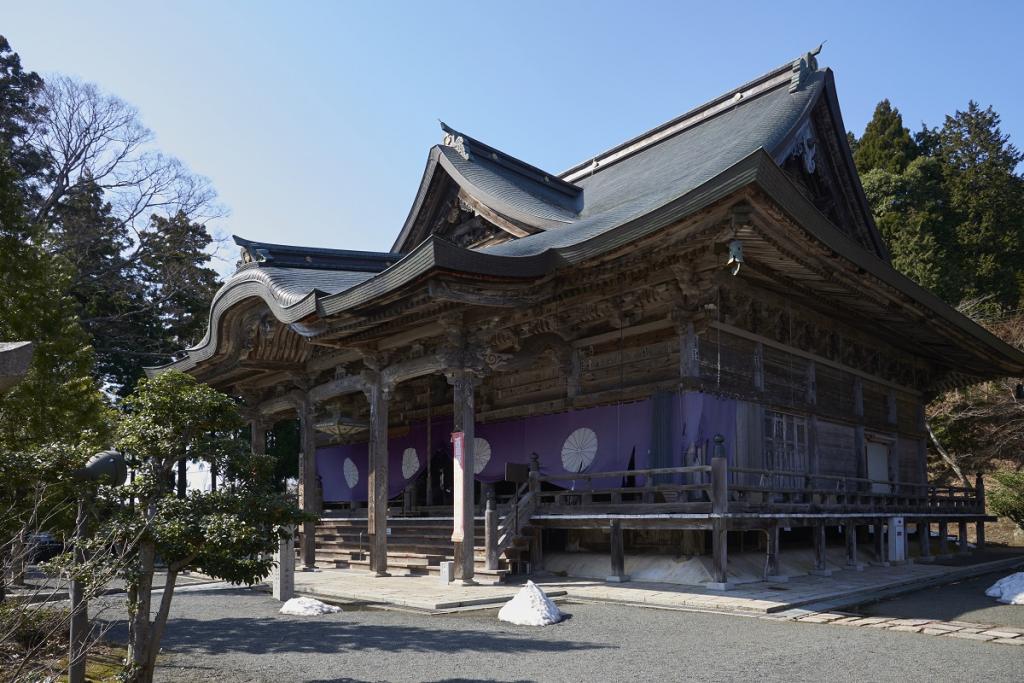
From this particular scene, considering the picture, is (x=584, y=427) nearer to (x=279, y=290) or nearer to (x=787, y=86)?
(x=279, y=290)

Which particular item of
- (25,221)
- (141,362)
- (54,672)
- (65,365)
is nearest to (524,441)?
(65,365)

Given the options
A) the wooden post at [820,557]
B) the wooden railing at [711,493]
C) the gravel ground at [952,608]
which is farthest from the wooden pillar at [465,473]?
the wooden post at [820,557]

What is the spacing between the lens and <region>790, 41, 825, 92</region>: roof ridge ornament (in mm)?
16500

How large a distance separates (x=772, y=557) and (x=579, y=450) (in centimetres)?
350

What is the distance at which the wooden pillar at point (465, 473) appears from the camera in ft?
38.1

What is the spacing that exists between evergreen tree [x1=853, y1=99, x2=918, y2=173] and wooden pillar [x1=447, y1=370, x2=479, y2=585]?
35.5m

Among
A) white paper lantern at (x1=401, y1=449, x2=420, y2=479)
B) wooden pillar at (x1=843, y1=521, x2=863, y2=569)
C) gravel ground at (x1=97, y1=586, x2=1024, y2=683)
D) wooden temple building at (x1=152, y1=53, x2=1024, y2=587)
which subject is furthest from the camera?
white paper lantern at (x1=401, y1=449, x2=420, y2=479)

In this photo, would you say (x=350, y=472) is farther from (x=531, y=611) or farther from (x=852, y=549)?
(x=531, y=611)

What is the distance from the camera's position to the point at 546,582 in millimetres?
11562

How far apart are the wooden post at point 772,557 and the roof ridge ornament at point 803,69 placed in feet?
31.0

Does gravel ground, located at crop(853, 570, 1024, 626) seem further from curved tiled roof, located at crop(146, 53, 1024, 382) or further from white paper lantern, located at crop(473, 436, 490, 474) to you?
white paper lantern, located at crop(473, 436, 490, 474)

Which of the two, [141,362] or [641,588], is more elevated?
[141,362]

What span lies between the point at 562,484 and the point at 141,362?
19304 mm

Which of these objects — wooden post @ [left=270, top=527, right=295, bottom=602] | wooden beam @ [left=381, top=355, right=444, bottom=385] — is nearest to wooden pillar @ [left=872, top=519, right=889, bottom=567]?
wooden beam @ [left=381, top=355, right=444, bottom=385]
